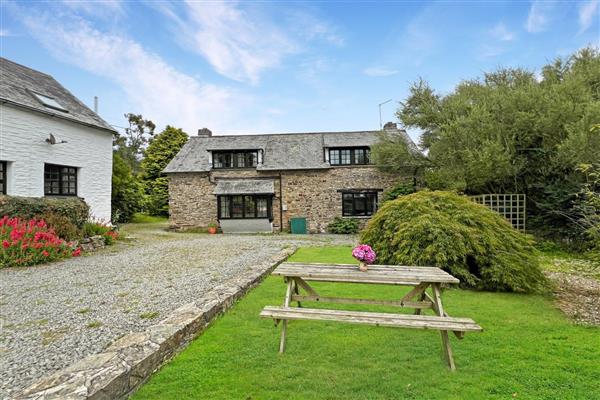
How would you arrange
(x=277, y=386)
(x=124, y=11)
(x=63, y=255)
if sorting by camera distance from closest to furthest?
(x=277, y=386)
(x=63, y=255)
(x=124, y=11)

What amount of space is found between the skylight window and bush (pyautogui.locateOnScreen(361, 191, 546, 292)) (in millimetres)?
14577

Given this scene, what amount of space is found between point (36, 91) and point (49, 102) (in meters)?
1.16

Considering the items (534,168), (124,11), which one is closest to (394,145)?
(534,168)

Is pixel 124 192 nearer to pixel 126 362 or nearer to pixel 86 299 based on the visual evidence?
pixel 86 299

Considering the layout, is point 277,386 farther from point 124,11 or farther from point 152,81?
point 152,81

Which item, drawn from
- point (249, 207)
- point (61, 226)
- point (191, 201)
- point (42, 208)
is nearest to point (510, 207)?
point (249, 207)

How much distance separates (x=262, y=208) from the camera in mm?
18875

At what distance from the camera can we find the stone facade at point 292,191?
18656 millimetres

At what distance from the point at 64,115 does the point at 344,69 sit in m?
13.1

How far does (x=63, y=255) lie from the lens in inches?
364

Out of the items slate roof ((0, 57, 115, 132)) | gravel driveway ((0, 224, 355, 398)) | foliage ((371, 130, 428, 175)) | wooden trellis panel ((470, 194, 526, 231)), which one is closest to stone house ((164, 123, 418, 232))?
foliage ((371, 130, 428, 175))

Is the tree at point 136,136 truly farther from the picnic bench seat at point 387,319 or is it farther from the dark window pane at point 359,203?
the picnic bench seat at point 387,319

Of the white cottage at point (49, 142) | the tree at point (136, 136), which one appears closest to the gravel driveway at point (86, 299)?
the white cottage at point (49, 142)

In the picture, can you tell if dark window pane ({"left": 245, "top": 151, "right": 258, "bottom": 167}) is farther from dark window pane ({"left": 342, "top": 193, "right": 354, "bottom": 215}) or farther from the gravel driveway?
the gravel driveway
